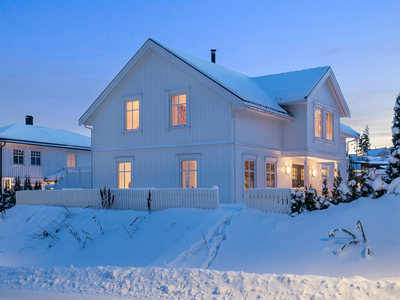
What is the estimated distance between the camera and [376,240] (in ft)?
37.3

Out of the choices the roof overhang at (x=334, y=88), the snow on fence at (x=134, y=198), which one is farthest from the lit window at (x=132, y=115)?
the roof overhang at (x=334, y=88)

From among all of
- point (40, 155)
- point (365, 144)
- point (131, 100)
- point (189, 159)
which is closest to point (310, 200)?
point (189, 159)

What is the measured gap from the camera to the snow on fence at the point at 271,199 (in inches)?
583

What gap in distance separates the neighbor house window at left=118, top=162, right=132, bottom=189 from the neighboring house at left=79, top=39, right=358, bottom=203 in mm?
50

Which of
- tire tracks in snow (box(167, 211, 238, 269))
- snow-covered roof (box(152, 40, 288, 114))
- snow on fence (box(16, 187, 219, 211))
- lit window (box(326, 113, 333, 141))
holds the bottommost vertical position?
tire tracks in snow (box(167, 211, 238, 269))

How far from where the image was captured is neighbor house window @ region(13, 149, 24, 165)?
3475cm

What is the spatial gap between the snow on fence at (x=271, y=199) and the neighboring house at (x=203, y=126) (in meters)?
5.16

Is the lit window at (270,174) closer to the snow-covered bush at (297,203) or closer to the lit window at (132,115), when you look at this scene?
the lit window at (132,115)

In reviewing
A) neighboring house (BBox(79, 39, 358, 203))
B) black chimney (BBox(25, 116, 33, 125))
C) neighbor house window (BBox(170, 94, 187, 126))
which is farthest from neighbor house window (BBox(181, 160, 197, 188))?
black chimney (BBox(25, 116, 33, 125))

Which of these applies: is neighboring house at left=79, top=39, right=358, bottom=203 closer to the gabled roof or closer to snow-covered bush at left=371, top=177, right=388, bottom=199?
the gabled roof

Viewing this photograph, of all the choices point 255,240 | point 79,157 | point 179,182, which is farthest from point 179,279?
point 79,157

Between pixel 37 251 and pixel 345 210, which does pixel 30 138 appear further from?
pixel 345 210

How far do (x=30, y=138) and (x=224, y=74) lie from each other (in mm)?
17807

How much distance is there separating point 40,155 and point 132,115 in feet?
49.2
